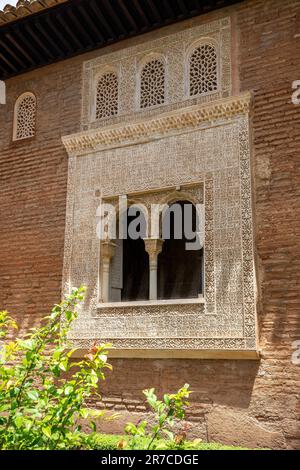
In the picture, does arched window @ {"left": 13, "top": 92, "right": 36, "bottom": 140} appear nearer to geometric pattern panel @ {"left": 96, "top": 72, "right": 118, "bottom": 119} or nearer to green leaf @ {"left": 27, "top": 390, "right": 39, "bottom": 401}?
geometric pattern panel @ {"left": 96, "top": 72, "right": 118, "bottom": 119}

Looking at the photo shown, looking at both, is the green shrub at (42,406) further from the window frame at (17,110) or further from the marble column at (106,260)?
the window frame at (17,110)

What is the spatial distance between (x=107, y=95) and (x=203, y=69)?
141cm

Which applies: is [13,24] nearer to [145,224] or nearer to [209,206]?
[145,224]

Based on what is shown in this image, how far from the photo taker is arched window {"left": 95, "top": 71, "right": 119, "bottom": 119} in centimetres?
702

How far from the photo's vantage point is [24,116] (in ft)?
25.7

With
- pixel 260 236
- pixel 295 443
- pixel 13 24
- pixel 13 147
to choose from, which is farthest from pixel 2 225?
pixel 295 443

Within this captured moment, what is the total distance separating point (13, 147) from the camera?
7.75 m

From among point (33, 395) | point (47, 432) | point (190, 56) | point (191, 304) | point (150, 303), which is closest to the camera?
point (47, 432)

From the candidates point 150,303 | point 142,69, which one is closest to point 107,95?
point 142,69

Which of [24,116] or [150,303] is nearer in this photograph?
[150,303]

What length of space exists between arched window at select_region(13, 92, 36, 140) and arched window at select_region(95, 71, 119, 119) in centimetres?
113

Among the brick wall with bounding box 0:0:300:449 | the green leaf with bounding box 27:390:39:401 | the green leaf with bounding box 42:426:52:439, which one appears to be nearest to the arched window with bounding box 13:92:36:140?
the brick wall with bounding box 0:0:300:449

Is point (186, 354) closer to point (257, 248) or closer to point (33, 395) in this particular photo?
point (257, 248)

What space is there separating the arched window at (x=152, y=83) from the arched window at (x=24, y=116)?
1826 millimetres
